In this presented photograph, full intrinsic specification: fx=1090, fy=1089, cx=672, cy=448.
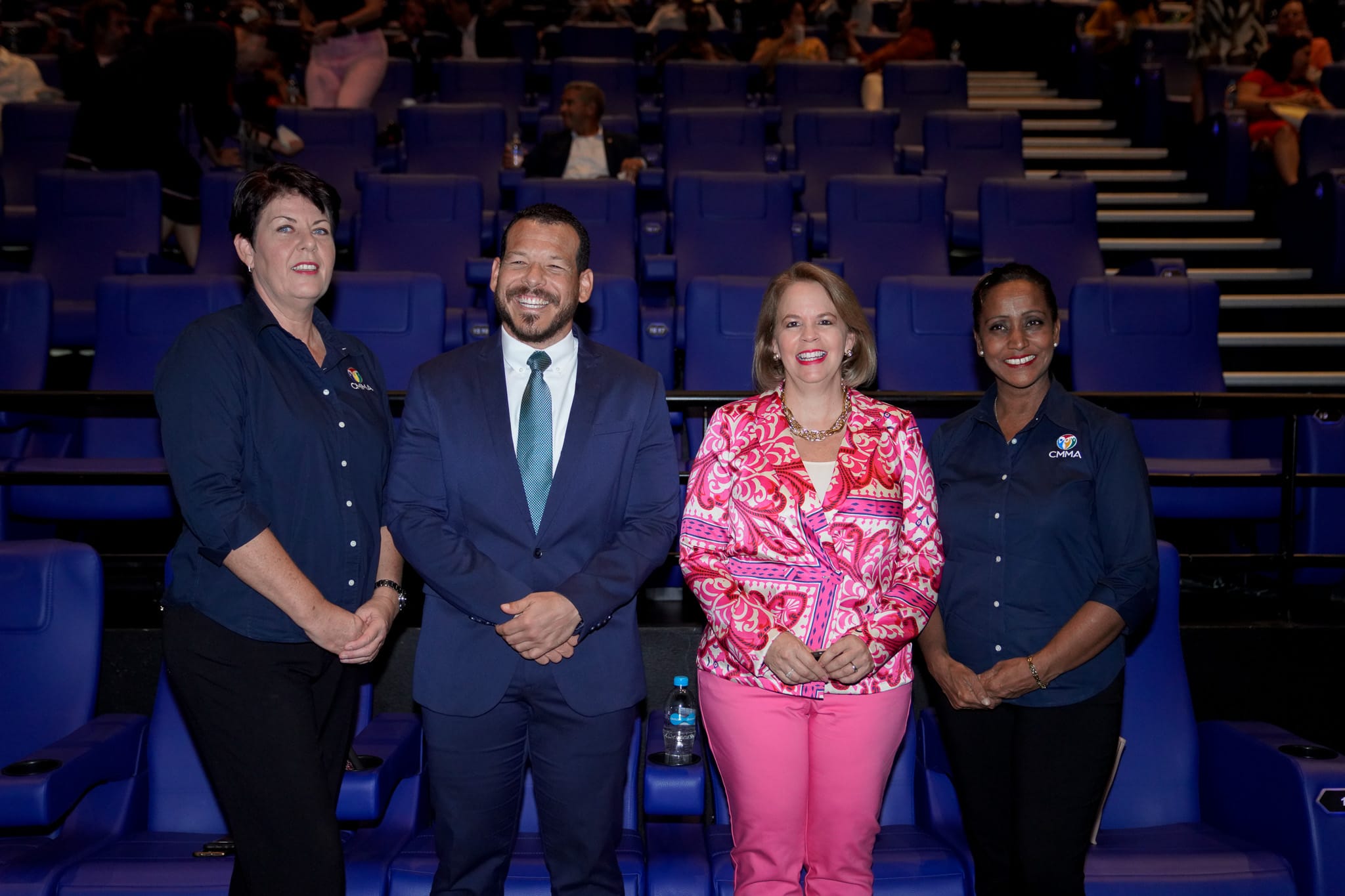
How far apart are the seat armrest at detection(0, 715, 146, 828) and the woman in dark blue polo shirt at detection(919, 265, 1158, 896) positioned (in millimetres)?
1590

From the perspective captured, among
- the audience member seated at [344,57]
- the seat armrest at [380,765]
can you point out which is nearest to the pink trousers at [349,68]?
the audience member seated at [344,57]

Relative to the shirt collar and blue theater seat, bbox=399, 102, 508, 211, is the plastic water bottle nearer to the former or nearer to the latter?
the shirt collar

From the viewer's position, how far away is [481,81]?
637 centimetres

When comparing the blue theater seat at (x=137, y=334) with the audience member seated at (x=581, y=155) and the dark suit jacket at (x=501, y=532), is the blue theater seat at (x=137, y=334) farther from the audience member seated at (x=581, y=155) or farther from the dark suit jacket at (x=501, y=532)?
the audience member seated at (x=581, y=155)

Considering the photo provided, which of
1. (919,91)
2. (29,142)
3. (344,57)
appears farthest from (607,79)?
(29,142)

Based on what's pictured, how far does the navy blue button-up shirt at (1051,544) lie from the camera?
1.92 m

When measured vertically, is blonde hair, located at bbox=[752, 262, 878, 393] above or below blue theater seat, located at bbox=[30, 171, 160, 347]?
below

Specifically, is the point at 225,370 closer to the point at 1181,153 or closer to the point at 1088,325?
the point at 1088,325

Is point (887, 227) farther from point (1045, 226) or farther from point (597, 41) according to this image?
point (597, 41)

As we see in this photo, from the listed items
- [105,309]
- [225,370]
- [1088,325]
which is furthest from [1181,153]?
[225,370]

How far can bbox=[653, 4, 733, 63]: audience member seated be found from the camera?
695 cm

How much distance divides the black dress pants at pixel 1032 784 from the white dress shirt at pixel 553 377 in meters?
0.87

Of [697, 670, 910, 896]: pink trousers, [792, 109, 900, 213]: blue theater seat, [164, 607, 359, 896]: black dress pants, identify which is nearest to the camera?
[164, 607, 359, 896]: black dress pants

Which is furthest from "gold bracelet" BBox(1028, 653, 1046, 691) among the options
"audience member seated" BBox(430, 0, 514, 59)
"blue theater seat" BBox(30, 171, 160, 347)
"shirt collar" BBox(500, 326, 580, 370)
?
"audience member seated" BBox(430, 0, 514, 59)
